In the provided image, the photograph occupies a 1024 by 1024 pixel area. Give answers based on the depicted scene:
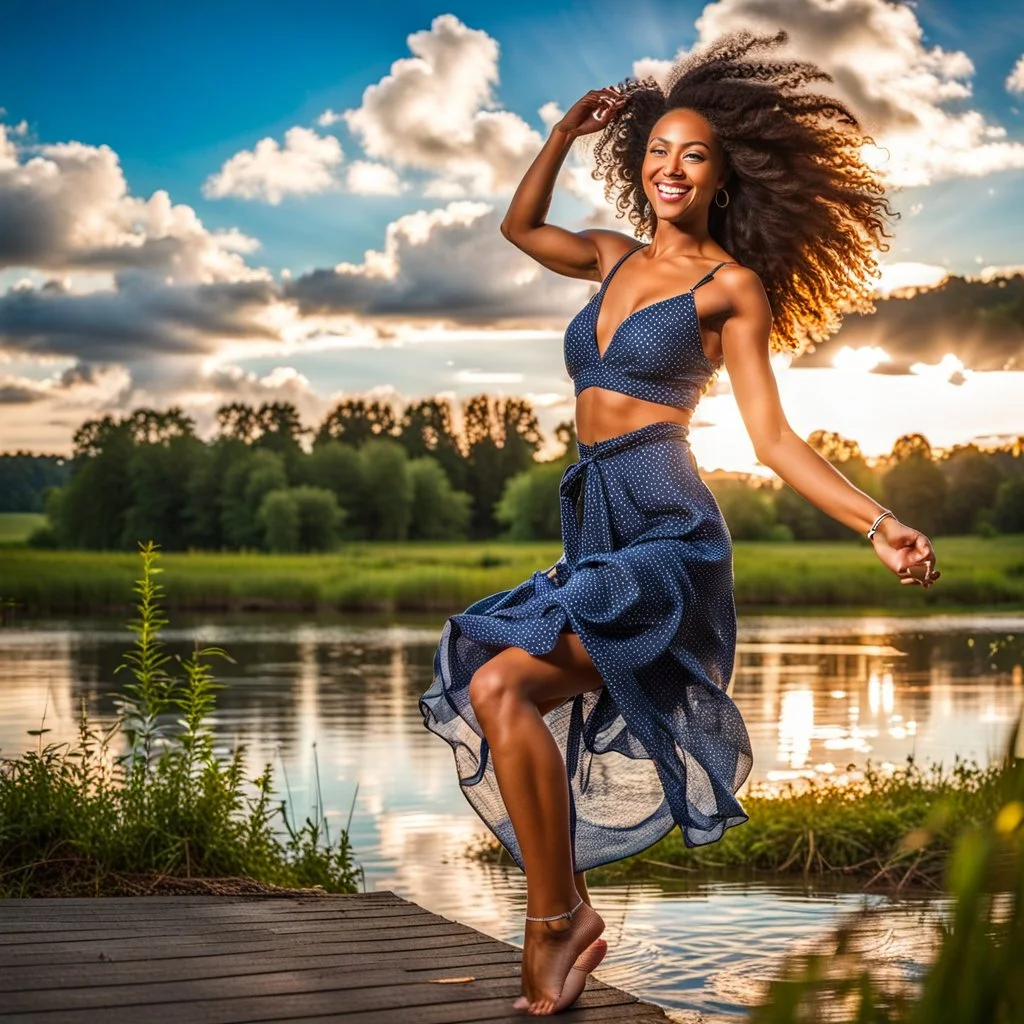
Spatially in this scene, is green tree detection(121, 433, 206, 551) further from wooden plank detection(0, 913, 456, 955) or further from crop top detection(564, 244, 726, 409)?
crop top detection(564, 244, 726, 409)

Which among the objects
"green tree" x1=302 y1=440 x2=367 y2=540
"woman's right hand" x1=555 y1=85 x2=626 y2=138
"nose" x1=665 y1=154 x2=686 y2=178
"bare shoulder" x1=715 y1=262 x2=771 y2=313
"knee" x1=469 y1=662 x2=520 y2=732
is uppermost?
"green tree" x1=302 y1=440 x2=367 y2=540

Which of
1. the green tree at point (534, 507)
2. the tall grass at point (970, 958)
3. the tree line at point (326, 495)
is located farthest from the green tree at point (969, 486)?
the tall grass at point (970, 958)

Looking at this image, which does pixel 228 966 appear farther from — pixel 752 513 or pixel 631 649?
pixel 752 513

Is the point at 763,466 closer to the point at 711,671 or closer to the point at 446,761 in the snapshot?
the point at 711,671

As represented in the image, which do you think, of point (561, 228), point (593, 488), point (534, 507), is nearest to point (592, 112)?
point (561, 228)

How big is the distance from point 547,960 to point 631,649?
67 cm

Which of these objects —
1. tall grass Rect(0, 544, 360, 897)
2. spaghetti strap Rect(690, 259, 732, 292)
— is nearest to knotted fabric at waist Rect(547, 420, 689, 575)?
spaghetti strap Rect(690, 259, 732, 292)

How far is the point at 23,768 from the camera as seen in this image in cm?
558

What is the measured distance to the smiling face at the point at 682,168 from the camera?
368cm

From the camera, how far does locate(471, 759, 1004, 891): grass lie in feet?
24.6

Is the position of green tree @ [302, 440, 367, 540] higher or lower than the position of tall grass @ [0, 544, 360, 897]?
higher

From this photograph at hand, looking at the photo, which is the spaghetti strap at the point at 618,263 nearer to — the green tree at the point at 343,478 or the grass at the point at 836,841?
the grass at the point at 836,841

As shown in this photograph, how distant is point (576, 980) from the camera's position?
127 inches

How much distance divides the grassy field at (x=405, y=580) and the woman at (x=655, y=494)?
3340 cm
